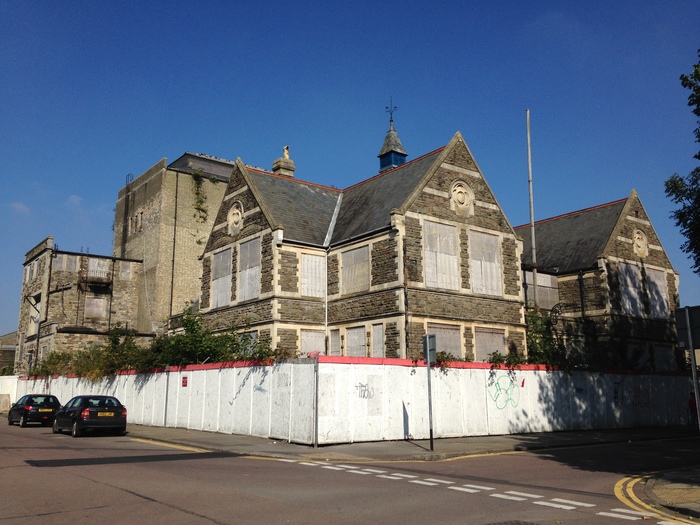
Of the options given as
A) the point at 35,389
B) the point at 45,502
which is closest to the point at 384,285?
the point at 45,502

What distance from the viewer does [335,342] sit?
2925cm

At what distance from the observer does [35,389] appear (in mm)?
40750

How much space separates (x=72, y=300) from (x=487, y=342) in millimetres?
31704

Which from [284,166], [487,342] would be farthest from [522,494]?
[284,166]

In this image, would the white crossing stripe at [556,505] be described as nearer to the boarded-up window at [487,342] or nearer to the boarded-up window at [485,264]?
the boarded-up window at [487,342]

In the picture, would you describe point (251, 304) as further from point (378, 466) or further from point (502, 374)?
point (378, 466)

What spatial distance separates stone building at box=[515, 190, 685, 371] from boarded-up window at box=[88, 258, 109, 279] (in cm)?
3055

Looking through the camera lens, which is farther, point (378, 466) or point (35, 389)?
point (35, 389)

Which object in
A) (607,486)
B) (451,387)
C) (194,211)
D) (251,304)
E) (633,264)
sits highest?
(194,211)

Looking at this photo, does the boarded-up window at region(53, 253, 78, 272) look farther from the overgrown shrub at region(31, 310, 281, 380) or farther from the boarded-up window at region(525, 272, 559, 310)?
the boarded-up window at region(525, 272, 559, 310)

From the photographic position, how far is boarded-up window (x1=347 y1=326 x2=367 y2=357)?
91.0 feet

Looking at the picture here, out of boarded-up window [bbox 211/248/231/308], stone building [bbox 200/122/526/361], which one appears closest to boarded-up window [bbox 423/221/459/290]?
stone building [bbox 200/122/526/361]

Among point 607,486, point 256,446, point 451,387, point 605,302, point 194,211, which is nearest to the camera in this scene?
point 607,486

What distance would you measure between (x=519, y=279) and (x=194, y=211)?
2808 cm
